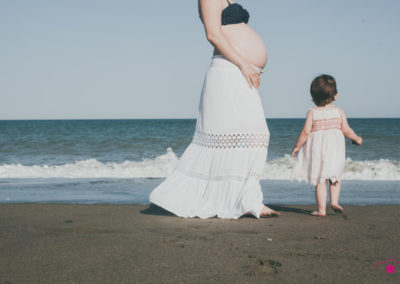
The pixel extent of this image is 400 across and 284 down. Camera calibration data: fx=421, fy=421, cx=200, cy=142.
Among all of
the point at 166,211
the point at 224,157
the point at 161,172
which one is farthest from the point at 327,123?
the point at 161,172

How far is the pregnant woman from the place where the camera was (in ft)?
11.3

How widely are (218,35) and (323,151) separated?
53.5 inches

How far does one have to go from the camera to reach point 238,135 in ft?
11.5

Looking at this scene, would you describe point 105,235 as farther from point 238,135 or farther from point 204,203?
point 238,135

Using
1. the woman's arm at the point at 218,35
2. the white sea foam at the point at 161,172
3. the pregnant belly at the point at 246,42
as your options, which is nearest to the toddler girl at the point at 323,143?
the pregnant belly at the point at 246,42

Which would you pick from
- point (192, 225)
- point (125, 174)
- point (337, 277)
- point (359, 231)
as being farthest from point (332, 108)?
point (125, 174)

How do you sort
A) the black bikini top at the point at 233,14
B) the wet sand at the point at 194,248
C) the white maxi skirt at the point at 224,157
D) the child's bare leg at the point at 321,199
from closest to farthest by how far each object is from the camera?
1. the wet sand at the point at 194,248
2. the white maxi skirt at the point at 224,157
3. the black bikini top at the point at 233,14
4. the child's bare leg at the point at 321,199

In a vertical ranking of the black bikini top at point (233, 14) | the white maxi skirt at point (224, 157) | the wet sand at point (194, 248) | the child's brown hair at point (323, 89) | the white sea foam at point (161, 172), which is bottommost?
the white sea foam at point (161, 172)

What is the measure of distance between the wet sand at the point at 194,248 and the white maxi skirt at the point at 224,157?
0.52 ft

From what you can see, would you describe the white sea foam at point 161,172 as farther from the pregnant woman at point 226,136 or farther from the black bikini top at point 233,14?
the black bikini top at point 233,14

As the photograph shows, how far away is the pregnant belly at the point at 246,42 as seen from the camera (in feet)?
11.7

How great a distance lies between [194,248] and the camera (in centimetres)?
248

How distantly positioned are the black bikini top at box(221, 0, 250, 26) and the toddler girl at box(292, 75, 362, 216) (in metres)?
0.87

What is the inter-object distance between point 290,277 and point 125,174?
324 inches
